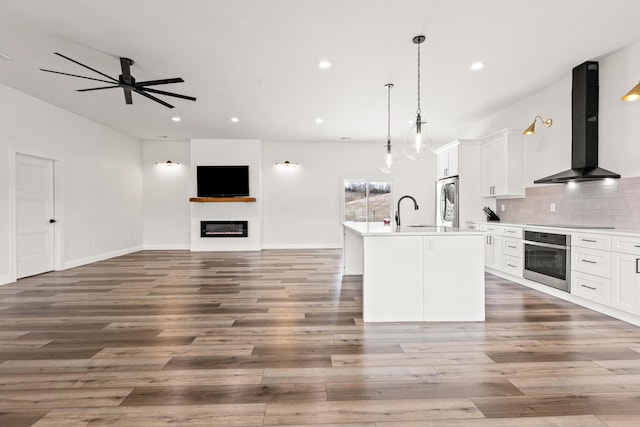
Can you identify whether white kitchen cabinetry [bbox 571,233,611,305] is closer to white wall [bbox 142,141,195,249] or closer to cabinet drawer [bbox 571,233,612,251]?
cabinet drawer [bbox 571,233,612,251]

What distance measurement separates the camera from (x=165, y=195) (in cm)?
838

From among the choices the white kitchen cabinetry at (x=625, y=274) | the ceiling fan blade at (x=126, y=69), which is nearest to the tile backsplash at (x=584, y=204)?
the white kitchen cabinetry at (x=625, y=274)

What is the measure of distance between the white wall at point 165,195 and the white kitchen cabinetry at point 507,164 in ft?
23.4

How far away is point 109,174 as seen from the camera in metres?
6.98

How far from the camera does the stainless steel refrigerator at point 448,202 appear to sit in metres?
5.93

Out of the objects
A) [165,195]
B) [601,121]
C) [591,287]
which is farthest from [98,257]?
[601,121]

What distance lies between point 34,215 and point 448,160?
7.43 m

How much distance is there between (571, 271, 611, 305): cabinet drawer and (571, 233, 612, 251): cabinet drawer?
0.31m

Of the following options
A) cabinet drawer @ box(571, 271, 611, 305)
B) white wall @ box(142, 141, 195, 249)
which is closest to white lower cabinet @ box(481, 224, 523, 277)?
cabinet drawer @ box(571, 271, 611, 305)

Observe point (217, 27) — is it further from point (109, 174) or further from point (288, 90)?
point (109, 174)

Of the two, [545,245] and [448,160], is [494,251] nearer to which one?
[545,245]

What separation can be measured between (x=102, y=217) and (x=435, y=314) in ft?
22.8

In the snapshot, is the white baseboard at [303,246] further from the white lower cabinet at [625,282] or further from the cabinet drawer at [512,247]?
the white lower cabinet at [625,282]

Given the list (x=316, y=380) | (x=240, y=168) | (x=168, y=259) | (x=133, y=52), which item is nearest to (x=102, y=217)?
(x=168, y=259)
